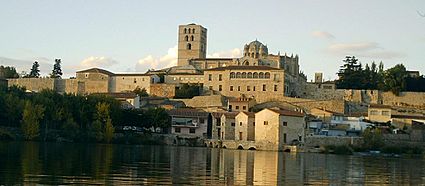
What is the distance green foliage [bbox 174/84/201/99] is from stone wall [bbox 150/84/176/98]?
1096mm

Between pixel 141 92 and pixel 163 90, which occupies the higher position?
pixel 163 90

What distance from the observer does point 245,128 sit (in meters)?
56.4

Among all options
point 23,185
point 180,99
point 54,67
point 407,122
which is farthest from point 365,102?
point 23,185

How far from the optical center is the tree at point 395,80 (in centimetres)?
7362

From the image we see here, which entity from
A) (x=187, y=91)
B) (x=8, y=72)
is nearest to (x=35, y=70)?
(x=8, y=72)

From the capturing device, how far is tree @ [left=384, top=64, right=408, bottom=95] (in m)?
73.6

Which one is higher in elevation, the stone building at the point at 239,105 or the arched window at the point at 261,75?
the arched window at the point at 261,75

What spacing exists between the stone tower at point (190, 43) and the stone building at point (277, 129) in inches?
1834

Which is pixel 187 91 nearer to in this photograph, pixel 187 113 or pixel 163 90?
pixel 163 90

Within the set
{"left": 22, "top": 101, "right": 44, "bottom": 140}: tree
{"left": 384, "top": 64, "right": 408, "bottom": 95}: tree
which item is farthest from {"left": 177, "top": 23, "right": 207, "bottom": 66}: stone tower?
{"left": 22, "top": 101, "right": 44, "bottom": 140}: tree

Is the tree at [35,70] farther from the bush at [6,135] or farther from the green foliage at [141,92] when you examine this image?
the bush at [6,135]

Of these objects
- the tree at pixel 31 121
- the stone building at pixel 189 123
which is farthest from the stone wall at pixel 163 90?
the tree at pixel 31 121

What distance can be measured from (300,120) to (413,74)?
37301mm

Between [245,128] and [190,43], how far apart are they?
4691 centimetres
